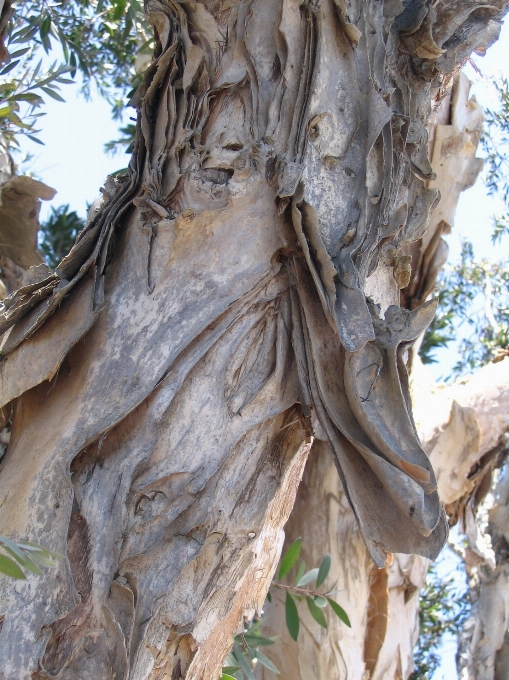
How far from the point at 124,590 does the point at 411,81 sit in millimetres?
1122

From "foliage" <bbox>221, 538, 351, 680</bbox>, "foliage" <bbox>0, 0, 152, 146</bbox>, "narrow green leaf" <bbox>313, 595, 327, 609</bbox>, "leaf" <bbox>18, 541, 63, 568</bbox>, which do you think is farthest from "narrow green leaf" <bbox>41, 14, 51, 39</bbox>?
"leaf" <bbox>18, 541, 63, 568</bbox>

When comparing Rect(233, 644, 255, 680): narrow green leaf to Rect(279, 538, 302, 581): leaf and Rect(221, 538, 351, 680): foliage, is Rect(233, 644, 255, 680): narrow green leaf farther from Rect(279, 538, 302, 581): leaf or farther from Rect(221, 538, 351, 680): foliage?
Rect(279, 538, 302, 581): leaf

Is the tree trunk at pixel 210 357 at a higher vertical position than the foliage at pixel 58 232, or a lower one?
lower

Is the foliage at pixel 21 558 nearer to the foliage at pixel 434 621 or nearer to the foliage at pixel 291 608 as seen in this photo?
the foliage at pixel 291 608

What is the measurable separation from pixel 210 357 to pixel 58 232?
91.1 inches

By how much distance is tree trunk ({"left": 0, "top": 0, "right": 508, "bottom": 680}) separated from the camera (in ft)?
3.69

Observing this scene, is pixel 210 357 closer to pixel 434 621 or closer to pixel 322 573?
pixel 322 573

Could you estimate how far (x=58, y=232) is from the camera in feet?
11.2

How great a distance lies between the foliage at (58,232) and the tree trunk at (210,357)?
1.94m

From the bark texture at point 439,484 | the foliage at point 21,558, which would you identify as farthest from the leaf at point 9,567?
the bark texture at point 439,484

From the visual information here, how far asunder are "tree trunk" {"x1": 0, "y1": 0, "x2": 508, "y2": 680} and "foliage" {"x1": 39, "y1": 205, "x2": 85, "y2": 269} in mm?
1943

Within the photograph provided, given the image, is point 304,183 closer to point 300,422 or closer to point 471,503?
point 300,422

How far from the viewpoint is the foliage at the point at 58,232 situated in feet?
11.0

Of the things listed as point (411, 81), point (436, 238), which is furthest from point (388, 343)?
point (436, 238)
